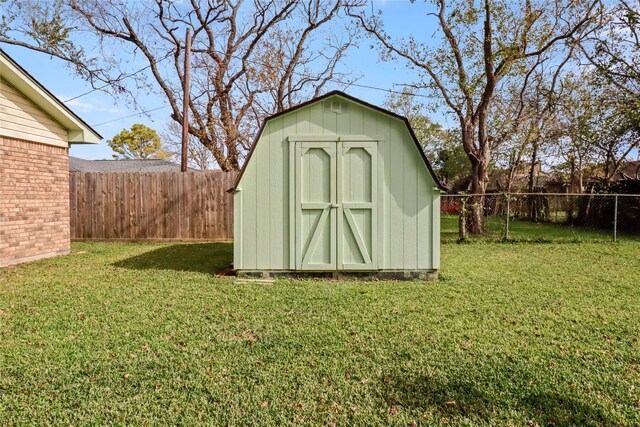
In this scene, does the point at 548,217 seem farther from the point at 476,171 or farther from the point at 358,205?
the point at 358,205

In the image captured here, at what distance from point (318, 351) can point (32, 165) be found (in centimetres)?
773

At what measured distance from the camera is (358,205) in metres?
6.04

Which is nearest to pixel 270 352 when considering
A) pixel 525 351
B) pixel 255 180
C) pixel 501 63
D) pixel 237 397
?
pixel 237 397

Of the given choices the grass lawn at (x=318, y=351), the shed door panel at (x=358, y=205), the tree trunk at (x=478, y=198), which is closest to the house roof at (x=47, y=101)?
the grass lawn at (x=318, y=351)

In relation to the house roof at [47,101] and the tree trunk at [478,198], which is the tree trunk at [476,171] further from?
the house roof at [47,101]

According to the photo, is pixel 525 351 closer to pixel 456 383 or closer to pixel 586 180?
pixel 456 383

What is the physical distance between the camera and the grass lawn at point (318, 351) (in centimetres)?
241

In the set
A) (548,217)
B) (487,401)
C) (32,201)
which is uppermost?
(32,201)

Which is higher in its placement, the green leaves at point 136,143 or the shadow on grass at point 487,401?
the green leaves at point 136,143

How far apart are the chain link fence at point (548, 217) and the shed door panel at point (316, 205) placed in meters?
5.31

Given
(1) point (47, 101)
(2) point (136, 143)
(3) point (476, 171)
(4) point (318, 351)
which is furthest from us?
(2) point (136, 143)

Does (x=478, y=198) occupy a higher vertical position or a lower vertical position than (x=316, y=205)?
higher

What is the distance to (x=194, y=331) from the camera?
3.78 metres

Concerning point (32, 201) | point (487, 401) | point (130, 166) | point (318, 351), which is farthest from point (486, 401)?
point (130, 166)
